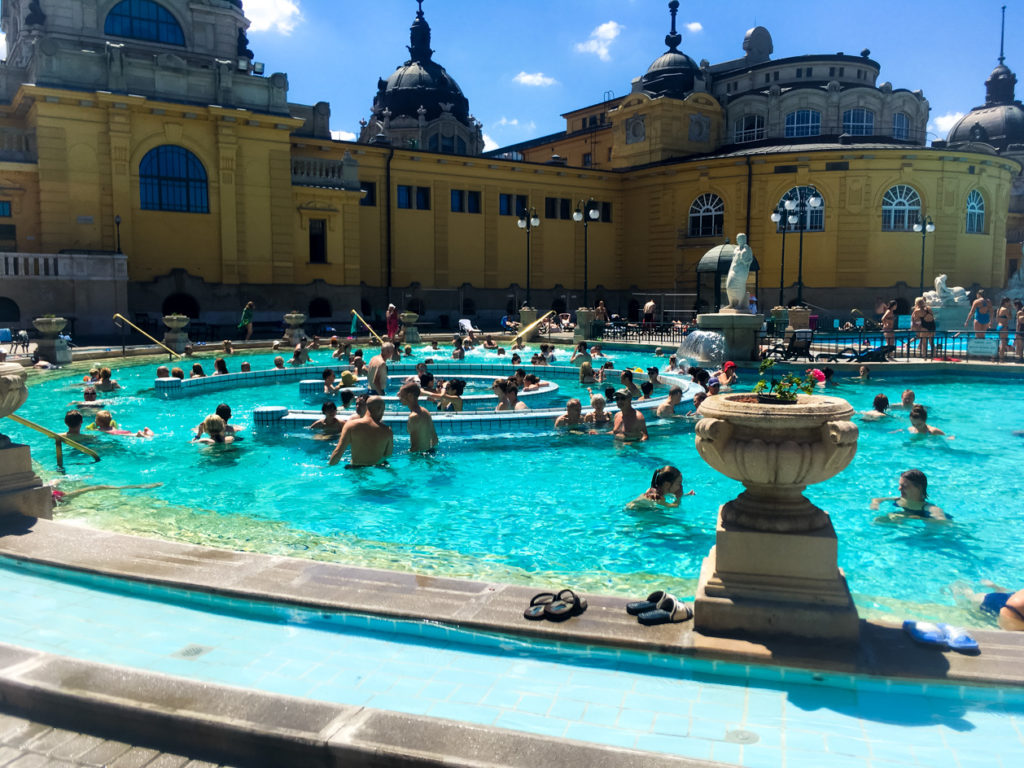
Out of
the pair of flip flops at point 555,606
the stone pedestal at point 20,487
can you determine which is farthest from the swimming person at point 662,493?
the stone pedestal at point 20,487

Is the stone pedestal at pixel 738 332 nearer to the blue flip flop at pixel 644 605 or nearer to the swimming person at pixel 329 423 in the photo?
the swimming person at pixel 329 423

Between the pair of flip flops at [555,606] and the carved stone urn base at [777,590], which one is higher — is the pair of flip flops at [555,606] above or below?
below

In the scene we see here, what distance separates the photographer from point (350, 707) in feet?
11.6

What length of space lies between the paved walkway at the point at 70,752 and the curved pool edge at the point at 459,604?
1419mm

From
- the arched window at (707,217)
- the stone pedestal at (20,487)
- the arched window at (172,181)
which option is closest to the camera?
the stone pedestal at (20,487)

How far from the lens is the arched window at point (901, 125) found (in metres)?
46.0

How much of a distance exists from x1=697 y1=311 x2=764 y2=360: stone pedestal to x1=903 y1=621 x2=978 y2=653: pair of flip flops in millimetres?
17032

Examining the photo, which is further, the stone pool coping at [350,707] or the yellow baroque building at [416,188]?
the yellow baroque building at [416,188]

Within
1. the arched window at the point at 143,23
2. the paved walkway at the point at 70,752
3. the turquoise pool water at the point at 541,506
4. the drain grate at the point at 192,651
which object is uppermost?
the arched window at the point at 143,23

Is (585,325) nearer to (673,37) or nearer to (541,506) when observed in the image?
(541,506)

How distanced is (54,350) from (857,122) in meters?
42.6

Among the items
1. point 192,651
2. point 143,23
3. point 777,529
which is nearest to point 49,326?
point 192,651

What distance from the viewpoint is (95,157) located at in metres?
30.3

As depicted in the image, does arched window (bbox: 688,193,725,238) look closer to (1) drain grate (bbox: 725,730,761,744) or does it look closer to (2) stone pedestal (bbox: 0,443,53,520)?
(2) stone pedestal (bbox: 0,443,53,520)
